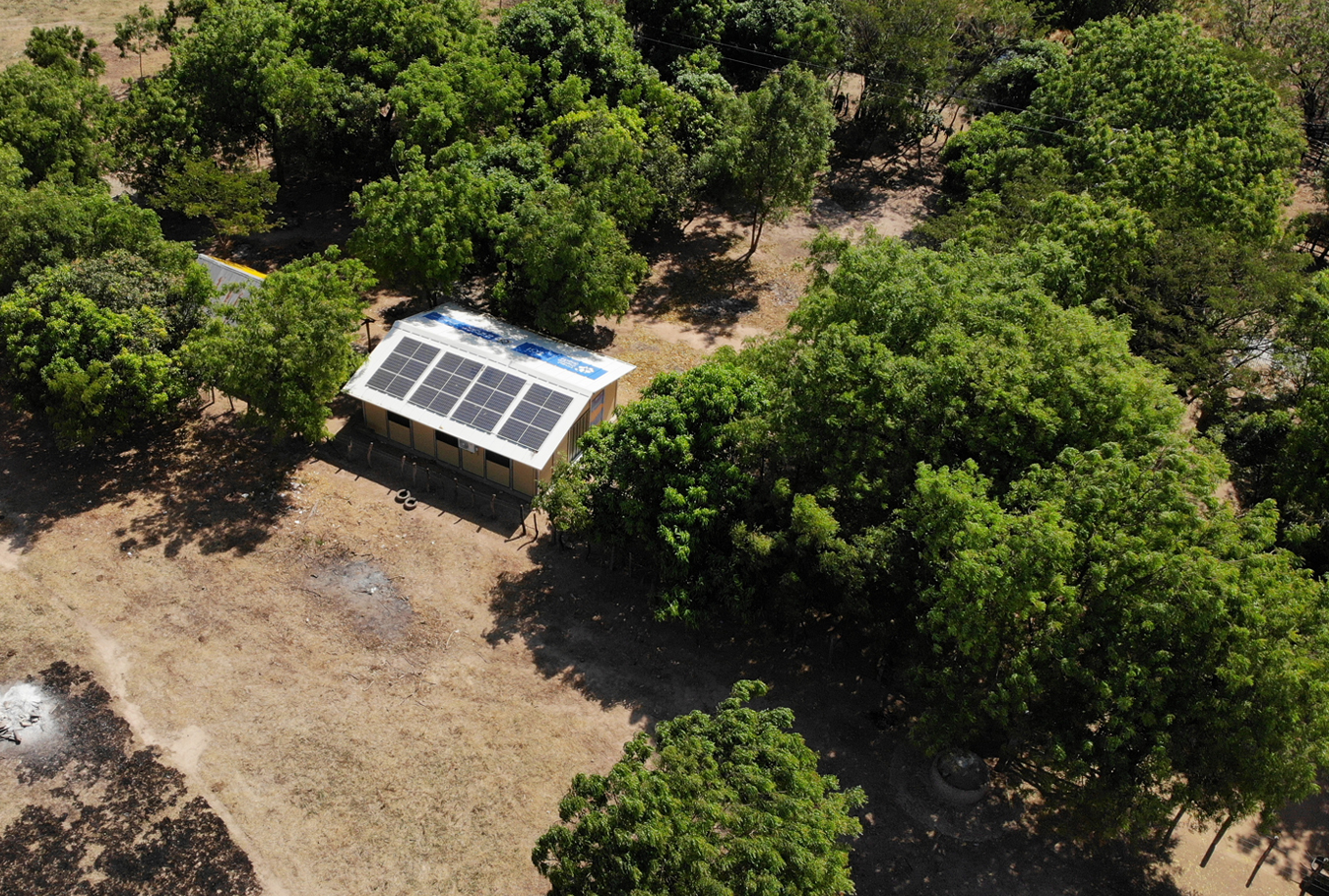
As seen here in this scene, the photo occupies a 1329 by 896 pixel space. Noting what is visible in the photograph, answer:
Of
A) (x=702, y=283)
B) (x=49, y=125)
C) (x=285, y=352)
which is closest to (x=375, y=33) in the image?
(x=49, y=125)

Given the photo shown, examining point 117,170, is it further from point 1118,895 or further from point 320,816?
→ point 1118,895

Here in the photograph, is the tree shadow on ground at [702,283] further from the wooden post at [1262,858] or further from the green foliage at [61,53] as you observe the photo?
the green foliage at [61,53]

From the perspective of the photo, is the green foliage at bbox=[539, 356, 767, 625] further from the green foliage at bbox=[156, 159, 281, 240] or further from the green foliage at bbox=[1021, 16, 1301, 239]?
the green foliage at bbox=[156, 159, 281, 240]

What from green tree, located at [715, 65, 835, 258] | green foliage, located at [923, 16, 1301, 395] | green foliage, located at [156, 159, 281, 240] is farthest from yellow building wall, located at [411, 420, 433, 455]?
green foliage, located at [923, 16, 1301, 395]

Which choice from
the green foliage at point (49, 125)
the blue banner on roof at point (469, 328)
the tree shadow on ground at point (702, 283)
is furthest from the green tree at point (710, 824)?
the green foliage at point (49, 125)

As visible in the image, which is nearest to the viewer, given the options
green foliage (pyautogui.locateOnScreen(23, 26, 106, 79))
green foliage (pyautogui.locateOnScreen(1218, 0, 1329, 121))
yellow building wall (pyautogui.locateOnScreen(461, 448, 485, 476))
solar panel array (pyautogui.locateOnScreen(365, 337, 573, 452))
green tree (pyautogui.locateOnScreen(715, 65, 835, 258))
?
solar panel array (pyautogui.locateOnScreen(365, 337, 573, 452))

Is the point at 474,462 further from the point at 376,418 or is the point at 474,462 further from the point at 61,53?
the point at 61,53
